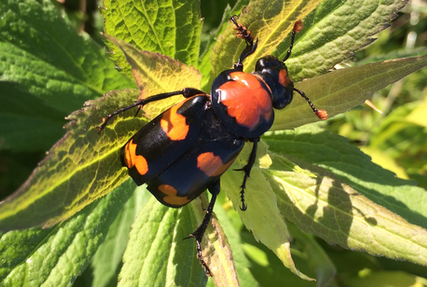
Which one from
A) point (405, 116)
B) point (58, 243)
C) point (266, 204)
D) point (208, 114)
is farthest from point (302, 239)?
point (405, 116)

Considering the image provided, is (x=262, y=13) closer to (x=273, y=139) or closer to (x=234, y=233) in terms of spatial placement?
(x=273, y=139)

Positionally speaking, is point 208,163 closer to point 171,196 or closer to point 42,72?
point 171,196

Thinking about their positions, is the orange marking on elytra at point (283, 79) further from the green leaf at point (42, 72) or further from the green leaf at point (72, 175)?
the green leaf at point (42, 72)

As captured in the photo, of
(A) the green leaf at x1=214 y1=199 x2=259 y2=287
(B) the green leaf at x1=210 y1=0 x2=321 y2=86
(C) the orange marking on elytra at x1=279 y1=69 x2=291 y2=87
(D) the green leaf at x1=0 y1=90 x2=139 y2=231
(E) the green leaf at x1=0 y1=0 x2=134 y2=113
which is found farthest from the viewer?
(A) the green leaf at x1=214 y1=199 x2=259 y2=287

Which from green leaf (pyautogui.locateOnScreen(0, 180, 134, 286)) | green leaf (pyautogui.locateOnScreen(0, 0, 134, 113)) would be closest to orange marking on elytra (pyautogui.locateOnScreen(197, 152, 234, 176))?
green leaf (pyautogui.locateOnScreen(0, 180, 134, 286))

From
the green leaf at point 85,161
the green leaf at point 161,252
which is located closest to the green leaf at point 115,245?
the green leaf at point 161,252

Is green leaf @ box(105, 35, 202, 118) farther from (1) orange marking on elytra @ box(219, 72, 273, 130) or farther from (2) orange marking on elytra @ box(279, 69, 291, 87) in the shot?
(2) orange marking on elytra @ box(279, 69, 291, 87)
